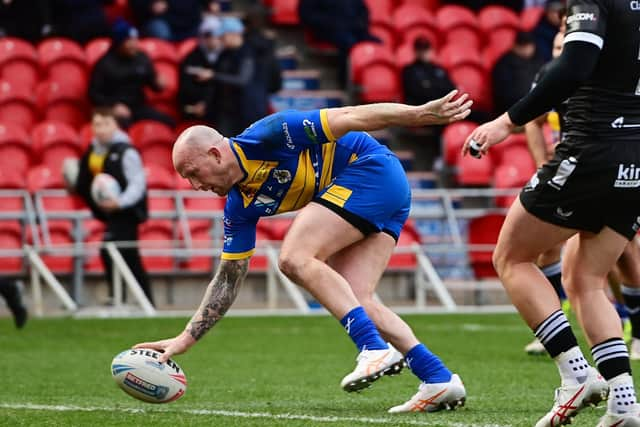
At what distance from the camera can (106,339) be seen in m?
12.9

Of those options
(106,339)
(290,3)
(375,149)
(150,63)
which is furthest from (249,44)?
(375,149)

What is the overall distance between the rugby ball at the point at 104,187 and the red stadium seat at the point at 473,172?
5.23 m

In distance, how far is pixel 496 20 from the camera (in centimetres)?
2211

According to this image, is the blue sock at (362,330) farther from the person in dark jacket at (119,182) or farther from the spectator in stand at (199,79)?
the spectator in stand at (199,79)

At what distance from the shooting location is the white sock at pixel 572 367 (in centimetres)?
645

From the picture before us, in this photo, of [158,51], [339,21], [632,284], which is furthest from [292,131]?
[339,21]

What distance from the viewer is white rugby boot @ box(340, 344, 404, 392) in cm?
688

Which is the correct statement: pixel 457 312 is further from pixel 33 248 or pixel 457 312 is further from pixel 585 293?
pixel 585 293

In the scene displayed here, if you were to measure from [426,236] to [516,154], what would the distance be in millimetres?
1707

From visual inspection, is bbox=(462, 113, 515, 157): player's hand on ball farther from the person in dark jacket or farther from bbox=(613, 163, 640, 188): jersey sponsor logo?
the person in dark jacket

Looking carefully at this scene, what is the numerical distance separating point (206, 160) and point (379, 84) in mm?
13207

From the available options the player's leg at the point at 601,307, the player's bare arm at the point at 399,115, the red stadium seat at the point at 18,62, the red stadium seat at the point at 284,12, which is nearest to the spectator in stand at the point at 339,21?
the red stadium seat at the point at 284,12

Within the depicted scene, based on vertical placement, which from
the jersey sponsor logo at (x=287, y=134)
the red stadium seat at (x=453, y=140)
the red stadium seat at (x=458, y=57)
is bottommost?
the red stadium seat at (x=453, y=140)

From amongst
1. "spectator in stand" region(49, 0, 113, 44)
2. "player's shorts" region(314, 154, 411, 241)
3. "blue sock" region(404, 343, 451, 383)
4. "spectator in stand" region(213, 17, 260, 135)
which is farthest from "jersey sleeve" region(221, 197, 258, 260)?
"spectator in stand" region(49, 0, 113, 44)
